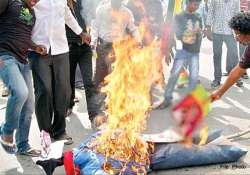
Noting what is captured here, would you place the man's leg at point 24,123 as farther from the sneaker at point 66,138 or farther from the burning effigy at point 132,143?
the burning effigy at point 132,143

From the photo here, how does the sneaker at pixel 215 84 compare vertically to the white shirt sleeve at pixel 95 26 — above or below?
below

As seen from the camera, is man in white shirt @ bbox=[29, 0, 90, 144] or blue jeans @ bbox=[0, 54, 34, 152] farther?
man in white shirt @ bbox=[29, 0, 90, 144]

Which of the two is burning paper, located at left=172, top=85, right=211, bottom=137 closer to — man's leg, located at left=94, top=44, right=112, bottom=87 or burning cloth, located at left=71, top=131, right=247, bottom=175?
burning cloth, located at left=71, top=131, right=247, bottom=175

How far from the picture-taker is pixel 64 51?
5371 millimetres

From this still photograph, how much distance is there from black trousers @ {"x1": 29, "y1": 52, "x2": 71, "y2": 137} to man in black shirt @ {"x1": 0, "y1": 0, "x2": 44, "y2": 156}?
0.16m

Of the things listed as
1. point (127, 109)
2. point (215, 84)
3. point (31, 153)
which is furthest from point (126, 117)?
point (215, 84)

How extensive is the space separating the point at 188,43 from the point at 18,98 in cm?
330

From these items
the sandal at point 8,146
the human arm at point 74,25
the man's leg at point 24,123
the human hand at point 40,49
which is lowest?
the sandal at point 8,146

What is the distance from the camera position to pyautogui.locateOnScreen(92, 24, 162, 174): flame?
177 inches

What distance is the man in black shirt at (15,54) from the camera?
479cm

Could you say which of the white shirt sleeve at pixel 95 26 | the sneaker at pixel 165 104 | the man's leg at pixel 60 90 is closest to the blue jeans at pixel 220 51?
the sneaker at pixel 165 104

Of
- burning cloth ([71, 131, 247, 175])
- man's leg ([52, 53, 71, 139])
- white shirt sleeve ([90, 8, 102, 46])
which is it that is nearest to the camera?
burning cloth ([71, 131, 247, 175])

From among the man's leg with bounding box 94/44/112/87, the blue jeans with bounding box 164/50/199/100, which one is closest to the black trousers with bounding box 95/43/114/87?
the man's leg with bounding box 94/44/112/87

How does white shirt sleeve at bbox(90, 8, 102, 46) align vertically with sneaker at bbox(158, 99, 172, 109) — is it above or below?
above
